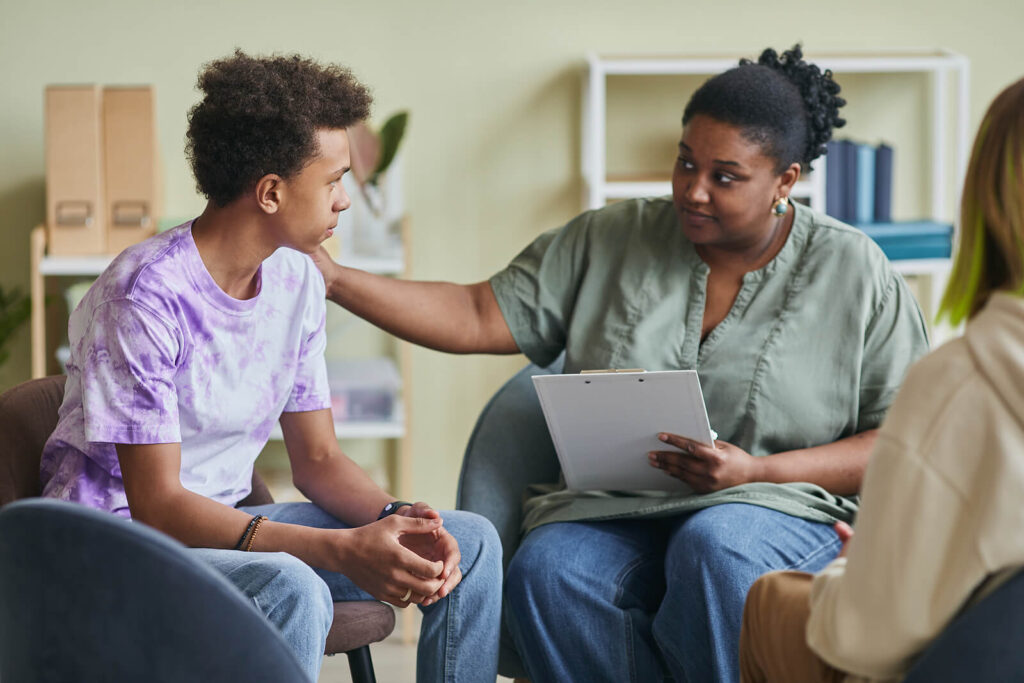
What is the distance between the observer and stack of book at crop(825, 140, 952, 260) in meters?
2.87

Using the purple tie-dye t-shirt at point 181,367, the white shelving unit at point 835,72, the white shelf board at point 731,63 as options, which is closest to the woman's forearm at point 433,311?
the purple tie-dye t-shirt at point 181,367

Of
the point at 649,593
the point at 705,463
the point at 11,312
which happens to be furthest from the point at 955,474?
the point at 11,312

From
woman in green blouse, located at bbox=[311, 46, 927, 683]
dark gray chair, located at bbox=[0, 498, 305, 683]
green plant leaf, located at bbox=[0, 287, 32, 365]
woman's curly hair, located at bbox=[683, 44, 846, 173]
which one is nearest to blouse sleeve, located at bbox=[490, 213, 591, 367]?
woman in green blouse, located at bbox=[311, 46, 927, 683]

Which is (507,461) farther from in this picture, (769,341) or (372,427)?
(372,427)

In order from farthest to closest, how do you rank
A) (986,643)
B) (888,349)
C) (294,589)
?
(888,349) → (294,589) → (986,643)

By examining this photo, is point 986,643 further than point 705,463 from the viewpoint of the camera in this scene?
No

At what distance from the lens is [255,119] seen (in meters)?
1.40

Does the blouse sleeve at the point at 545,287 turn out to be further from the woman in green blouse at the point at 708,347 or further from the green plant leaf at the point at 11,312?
the green plant leaf at the point at 11,312

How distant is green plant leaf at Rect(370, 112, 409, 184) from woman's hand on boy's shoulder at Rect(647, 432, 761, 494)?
57.9 inches

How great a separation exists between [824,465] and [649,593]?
35 centimetres

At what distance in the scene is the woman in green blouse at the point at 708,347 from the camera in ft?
5.27

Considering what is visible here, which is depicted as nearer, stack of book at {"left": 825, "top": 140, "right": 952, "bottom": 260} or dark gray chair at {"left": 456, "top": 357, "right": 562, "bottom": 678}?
dark gray chair at {"left": 456, "top": 357, "right": 562, "bottom": 678}

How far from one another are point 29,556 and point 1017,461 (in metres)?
0.92

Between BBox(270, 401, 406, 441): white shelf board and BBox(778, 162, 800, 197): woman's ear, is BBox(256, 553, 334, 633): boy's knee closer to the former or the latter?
BBox(778, 162, 800, 197): woman's ear
